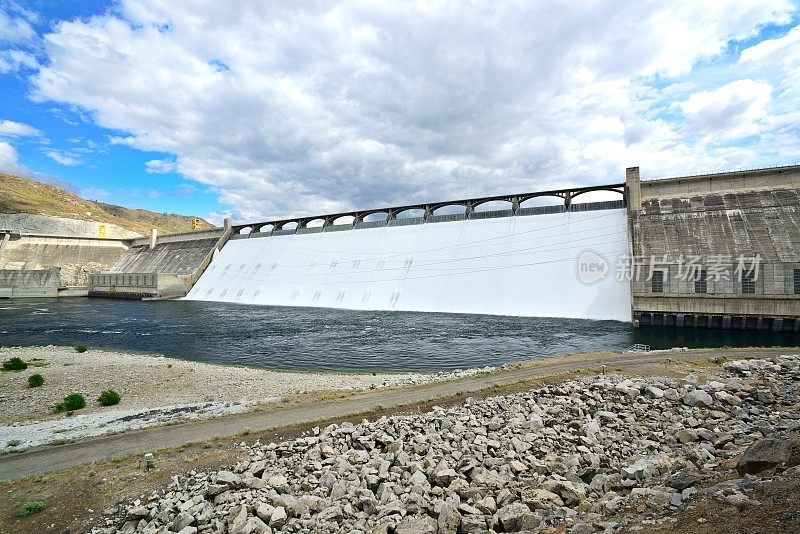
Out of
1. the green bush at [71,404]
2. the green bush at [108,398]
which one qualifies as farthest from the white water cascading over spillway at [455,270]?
the green bush at [71,404]

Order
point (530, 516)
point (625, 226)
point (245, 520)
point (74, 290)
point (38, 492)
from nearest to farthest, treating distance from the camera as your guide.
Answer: point (530, 516) → point (245, 520) → point (38, 492) → point (625, 226) → point (74, 290)

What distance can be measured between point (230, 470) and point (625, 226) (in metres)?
33.8

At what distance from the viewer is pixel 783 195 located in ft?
97.9

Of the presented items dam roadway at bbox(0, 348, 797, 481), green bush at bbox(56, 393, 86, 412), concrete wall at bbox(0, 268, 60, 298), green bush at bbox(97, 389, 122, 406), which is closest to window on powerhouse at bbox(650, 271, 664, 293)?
dam roadway at bbox(0, 348, 797, 481)

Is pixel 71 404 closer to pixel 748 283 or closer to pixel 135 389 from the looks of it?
pixel 135 389

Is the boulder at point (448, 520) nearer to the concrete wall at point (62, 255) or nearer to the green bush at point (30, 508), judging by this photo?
the green bush at point (30, 508)

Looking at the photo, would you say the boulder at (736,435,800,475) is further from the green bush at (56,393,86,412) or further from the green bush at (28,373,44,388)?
the green bush at (28,373,44,388)

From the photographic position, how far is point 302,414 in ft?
35.3

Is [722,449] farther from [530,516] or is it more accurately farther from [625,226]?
[625,226]

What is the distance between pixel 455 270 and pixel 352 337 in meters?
15.2

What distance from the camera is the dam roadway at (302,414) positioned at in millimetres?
8867

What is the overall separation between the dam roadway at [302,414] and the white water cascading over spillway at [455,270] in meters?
16.0

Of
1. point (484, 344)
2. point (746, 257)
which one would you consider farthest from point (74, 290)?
point (746, 257)

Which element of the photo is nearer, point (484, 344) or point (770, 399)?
point (770, 399)
